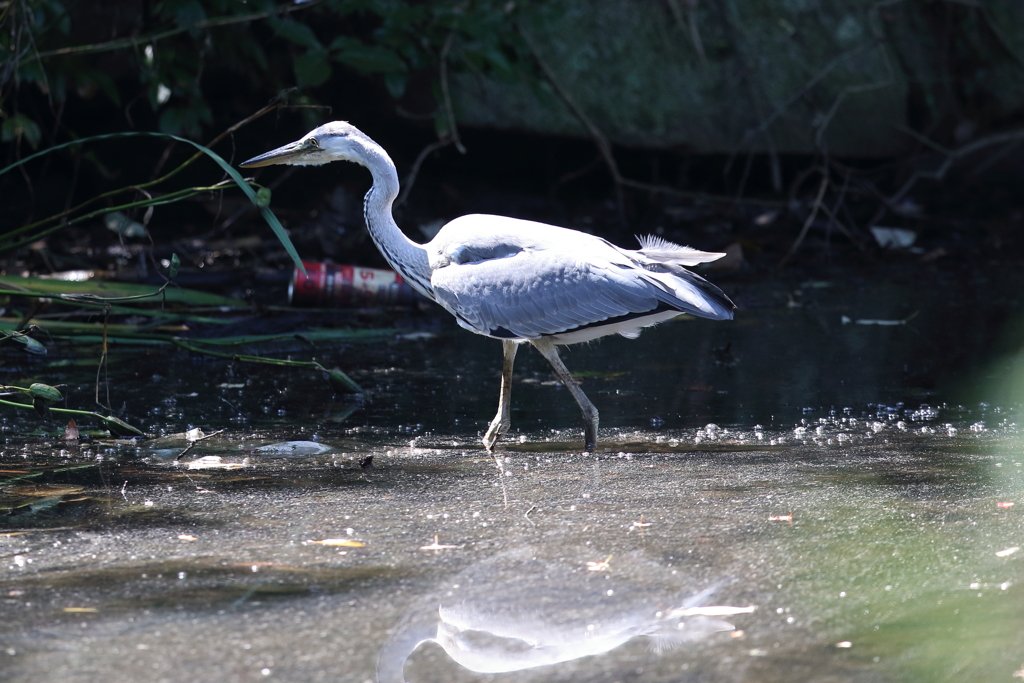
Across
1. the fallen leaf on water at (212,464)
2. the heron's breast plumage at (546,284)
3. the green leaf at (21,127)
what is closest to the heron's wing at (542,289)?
the heron's breast plumage at (546,284)

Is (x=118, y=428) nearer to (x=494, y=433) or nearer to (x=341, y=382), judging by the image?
(x=341, y=382)

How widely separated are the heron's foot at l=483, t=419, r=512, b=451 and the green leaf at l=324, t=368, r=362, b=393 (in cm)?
72

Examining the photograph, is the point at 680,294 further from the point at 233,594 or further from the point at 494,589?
the point at 233,594

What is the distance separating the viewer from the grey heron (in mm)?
3877

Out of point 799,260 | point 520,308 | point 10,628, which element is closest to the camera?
point 10,628

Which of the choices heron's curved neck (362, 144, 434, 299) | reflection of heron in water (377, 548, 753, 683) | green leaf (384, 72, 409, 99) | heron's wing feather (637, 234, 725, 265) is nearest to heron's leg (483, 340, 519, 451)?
heron's curved neck (362, 144, 434, 299)

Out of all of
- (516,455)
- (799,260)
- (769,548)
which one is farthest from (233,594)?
(799,260)

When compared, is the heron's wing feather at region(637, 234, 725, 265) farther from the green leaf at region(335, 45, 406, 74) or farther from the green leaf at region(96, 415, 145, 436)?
the green leaf at region(335, 45, 406, 74)

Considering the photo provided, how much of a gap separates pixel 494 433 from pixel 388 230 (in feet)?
3.41

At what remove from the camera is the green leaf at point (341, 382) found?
434cm

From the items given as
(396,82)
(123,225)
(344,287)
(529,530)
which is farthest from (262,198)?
(123,225)

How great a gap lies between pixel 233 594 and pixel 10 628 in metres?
0.43

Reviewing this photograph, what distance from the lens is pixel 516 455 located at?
3666mm

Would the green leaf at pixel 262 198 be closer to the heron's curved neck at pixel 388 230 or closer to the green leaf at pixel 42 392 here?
the heron's curved neck at pixel 388 230
